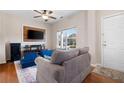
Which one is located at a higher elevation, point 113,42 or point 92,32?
point 92,32

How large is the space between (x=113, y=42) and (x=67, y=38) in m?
2.87

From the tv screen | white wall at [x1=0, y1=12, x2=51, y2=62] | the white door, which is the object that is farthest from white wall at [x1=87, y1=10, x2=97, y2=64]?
white wall at [x1=0, y1=12, x2=51, y2=62]

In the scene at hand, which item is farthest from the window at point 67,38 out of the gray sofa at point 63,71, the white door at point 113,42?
the gray sofa at point 63,71

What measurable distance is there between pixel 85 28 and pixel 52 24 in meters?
2.96

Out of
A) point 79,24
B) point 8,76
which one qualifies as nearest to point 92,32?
point 79,24

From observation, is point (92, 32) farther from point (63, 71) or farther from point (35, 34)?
point (35, 34)

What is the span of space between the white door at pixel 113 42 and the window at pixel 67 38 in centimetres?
181

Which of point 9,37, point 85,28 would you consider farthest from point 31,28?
point 85,28

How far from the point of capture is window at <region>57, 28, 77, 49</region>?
17.0 feet

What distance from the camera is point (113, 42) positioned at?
10.8 feet

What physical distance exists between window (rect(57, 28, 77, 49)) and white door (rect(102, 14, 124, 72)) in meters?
1.81

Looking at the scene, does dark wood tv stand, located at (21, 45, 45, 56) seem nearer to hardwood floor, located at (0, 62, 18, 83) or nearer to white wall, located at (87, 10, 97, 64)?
hardwood floor, located at (0, 62, 18, 83)
